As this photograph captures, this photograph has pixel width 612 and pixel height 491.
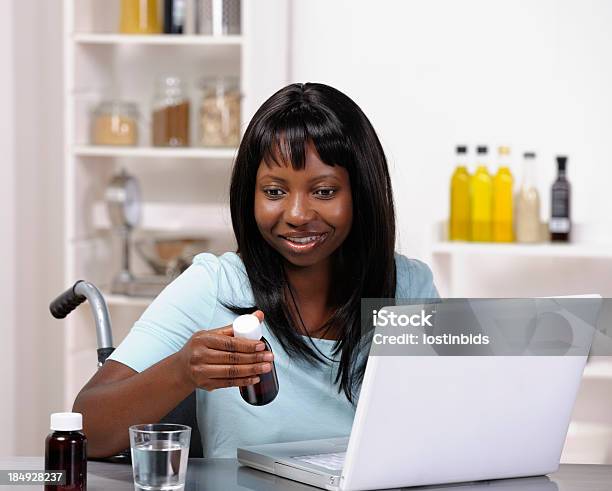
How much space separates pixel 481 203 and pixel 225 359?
1.82 m

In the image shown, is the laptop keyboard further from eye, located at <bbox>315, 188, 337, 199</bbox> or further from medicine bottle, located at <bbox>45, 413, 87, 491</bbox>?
eye, located at <bbox>315, 188, 337, 199</bbox>

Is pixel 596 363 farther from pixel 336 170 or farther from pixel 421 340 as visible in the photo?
pixel 421 340

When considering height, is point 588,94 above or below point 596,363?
above

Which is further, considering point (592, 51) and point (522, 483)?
point (592, 51)

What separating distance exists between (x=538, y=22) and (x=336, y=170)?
1798 mm

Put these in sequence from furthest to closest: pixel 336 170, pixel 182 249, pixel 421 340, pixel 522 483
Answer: pixel 182 249 < pixel 336 170 < pixel 522 483 < pixel 421 340

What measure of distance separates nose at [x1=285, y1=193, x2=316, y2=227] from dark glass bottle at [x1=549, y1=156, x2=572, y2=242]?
61.2 inches

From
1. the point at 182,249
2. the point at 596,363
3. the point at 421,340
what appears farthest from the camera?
the point at 182,249

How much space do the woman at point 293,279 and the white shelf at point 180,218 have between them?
165 cm

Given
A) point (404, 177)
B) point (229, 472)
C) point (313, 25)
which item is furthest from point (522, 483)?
point (313, 25)

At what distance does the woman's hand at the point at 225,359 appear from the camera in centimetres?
124

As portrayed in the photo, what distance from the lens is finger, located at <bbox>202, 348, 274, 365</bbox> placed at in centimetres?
124

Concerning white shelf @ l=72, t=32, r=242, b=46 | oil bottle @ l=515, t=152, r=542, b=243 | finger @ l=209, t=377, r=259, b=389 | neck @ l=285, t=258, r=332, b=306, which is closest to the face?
neck @ l=285, t=258, r=332, b=306

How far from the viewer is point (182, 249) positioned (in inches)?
129
